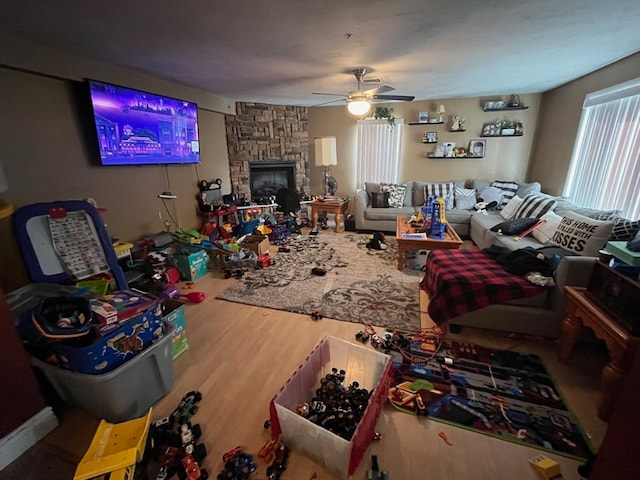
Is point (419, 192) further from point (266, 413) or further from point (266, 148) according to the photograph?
point (266, 413)

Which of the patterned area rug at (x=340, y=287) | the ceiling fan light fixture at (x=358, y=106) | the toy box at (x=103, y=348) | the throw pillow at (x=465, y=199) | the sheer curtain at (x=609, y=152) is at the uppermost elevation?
the ceiling fan light fixture at (x=358, y=106)

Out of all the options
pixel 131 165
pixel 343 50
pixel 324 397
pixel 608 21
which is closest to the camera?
pixel 324 397

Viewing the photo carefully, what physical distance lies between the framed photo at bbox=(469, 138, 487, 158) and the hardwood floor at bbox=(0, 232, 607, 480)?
12.0ft

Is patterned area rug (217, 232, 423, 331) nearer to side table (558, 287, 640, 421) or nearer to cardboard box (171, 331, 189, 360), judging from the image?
cardboard box (171, 331, 189, 360)

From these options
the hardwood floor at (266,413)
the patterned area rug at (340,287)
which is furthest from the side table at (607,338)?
the patterned area rug at (340,287)

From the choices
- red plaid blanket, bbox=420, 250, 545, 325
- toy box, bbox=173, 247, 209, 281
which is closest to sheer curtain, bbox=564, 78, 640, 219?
red plaid blanket, bbox=420, 250, 545, 325

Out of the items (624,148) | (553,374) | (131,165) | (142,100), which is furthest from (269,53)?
(624,148)

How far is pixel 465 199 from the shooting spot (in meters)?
4.43

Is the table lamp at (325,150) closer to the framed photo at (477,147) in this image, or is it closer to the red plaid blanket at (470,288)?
the framed photo at (477,147)

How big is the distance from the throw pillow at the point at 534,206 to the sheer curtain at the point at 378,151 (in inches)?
88.1

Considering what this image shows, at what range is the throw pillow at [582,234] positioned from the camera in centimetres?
224

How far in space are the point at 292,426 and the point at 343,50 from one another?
269cm

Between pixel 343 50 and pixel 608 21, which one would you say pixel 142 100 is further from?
pixel 608 21

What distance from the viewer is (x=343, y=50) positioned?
2.33 meters
